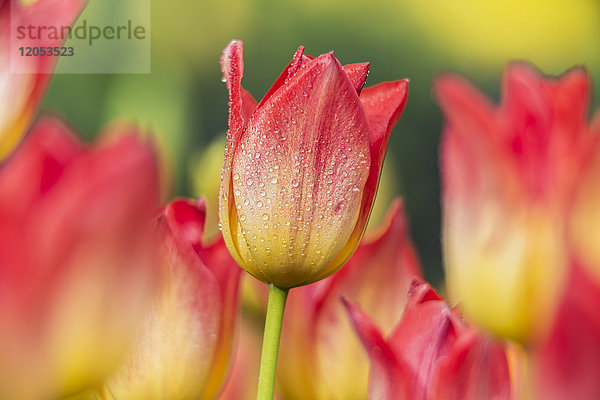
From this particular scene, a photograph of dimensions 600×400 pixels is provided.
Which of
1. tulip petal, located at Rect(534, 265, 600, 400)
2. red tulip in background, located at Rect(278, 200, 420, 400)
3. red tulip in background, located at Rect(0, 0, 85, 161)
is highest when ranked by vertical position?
red tulip in background, located at Rect(0, 0, 85, 161)

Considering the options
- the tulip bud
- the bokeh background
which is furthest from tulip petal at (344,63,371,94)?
the bokeh background

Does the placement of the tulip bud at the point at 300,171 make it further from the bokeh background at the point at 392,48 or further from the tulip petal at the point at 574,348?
the bokeh background at the point at 392,48

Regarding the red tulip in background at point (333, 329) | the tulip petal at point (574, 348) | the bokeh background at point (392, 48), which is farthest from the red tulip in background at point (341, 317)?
the bokeh background at point (392, 48)

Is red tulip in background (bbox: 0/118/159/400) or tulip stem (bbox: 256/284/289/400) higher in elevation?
red tulip in background (bbox: 0/118/159/400)

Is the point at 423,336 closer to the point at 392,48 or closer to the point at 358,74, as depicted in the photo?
the point at 358,74

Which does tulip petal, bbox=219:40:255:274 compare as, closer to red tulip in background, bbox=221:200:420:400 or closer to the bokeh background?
red tulip in background, bbox=221:200:420:400

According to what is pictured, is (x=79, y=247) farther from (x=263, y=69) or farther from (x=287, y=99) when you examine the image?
(x=263, y=69)
